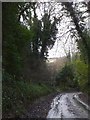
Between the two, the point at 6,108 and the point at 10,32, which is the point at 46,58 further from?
the point at 6,108

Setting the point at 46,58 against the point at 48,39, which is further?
the point at 46,58

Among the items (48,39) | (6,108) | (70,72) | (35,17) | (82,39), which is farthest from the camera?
(70,72)

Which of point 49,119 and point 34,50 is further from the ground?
point 34,50

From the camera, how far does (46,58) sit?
46.7 metres

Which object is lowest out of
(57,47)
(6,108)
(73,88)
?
(73,88)

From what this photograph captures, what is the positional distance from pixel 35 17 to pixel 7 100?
76.5 ft

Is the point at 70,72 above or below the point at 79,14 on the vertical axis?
below

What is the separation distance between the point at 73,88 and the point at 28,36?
2087 inches

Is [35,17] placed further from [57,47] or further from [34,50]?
[57,47]

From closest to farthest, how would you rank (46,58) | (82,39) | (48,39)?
(82,39) → (48,39) → (46,58)

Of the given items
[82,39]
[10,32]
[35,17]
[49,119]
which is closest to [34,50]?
[35,17]

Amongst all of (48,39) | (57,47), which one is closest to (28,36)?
(57,47)

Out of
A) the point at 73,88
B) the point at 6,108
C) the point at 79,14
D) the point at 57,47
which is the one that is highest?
the point at 79,14

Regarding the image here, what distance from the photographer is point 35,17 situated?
124 feet
